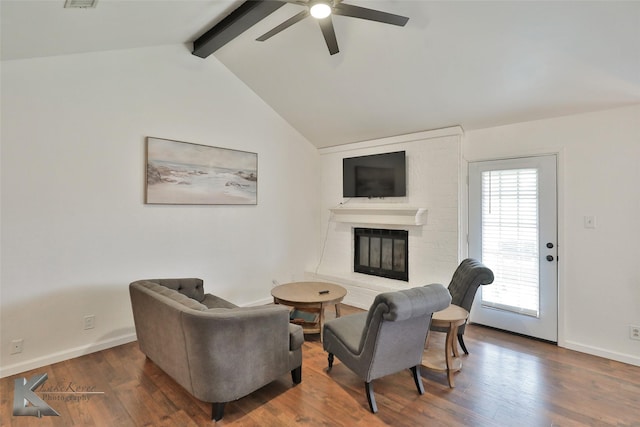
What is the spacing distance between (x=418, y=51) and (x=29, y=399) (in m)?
4.32

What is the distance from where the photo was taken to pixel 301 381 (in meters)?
2.57

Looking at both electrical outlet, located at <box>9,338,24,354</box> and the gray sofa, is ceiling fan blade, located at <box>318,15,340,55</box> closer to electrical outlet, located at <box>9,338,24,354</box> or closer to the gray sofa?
the gray sofa

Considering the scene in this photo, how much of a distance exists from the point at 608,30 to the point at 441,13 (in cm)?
120

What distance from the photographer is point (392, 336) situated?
2174 millimetres

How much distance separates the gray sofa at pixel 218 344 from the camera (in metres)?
2.00

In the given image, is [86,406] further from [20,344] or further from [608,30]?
[608,30]

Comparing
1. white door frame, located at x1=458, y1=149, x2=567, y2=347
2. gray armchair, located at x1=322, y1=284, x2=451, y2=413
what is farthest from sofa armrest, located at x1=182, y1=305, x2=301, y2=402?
white door frame, located at x1=458, y1=149, x2=567, y2=347

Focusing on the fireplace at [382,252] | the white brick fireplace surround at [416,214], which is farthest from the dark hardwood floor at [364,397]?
the fireplace at [382,252]

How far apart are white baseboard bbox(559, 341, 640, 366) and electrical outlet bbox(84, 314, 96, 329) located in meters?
4.73

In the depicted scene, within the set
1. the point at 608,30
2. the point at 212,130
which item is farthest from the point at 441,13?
the point at 212,130

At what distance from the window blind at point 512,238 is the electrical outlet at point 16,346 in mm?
4628

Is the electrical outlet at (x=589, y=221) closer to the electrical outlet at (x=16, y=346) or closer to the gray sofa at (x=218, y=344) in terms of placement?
the gray sofa at (x=218, y=344)

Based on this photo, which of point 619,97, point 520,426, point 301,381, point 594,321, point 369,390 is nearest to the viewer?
point 520,426

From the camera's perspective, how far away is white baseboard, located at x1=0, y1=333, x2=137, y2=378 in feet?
8.71
